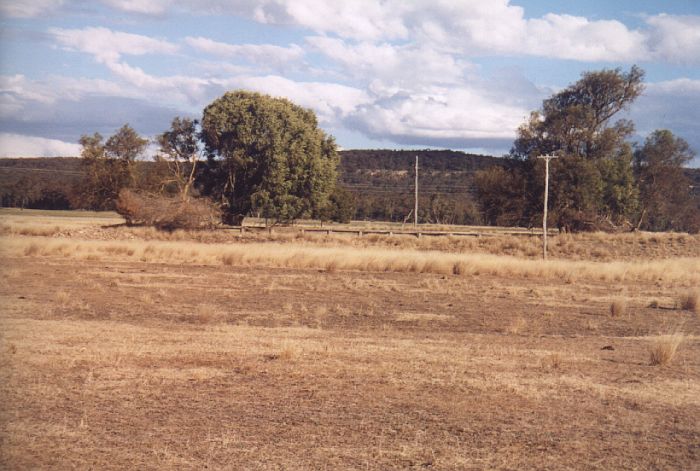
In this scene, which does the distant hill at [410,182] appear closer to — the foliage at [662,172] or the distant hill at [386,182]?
the distant hill at [386,182]

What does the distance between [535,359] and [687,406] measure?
3.06 meters

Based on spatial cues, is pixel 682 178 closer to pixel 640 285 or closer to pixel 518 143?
pixel 518 143

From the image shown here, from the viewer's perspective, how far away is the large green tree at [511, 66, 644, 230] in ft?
172

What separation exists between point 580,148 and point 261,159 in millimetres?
24005

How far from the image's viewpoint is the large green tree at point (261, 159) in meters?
47.7

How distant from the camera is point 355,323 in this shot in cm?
1620

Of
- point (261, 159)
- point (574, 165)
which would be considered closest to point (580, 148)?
point (574, 165)

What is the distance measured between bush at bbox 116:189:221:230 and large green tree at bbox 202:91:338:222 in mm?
2722

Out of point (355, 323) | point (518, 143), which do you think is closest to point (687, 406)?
point (355, 323)

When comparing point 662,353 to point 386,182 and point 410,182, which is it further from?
point 410,182

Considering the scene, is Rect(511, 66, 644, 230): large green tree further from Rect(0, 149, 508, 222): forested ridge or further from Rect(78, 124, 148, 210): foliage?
Rect(0, 149, 508, 222): forested ridge

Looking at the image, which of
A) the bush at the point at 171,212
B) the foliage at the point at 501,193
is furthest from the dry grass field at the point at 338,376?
the foliage at the point at 501,193

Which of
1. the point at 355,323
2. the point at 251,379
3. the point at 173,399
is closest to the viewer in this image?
the point at 173,399

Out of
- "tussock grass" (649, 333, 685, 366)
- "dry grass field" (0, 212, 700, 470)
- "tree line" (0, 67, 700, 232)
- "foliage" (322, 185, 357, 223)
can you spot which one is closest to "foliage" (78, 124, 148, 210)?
"tree line" (0, 67, 700, 232)
